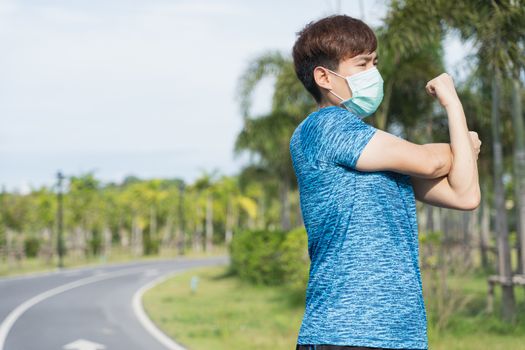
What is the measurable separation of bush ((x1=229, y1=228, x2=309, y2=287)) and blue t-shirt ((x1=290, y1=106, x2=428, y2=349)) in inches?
596

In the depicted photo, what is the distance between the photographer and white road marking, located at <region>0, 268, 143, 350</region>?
13.0 metres

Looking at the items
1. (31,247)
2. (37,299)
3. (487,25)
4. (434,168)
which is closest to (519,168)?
(487,25)

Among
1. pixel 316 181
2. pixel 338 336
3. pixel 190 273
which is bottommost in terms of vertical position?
pixel 190 273

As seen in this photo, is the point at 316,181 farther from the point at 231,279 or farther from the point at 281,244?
the point at 231,279

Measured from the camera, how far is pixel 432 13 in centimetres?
956

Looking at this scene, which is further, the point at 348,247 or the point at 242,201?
the point at 242,201

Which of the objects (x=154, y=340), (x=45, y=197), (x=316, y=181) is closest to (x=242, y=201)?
(x=45, y=197)

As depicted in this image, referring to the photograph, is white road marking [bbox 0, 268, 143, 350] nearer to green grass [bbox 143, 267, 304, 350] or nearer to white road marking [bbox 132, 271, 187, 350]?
white road marking [bbox 132, 271, 187, 350]

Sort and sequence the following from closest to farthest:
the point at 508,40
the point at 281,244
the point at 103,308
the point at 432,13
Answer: the point at 508,40 → the point at 432,13 → the point at 103,308 → the point at 281,244

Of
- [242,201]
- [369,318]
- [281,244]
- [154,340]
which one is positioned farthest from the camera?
[242,201]

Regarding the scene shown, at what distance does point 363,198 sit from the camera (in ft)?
6.67

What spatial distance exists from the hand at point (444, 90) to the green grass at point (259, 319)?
768 cm

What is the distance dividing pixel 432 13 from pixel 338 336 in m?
8.10

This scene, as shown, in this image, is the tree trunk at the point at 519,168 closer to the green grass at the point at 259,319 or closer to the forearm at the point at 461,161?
the green grass at the point at 259,319
